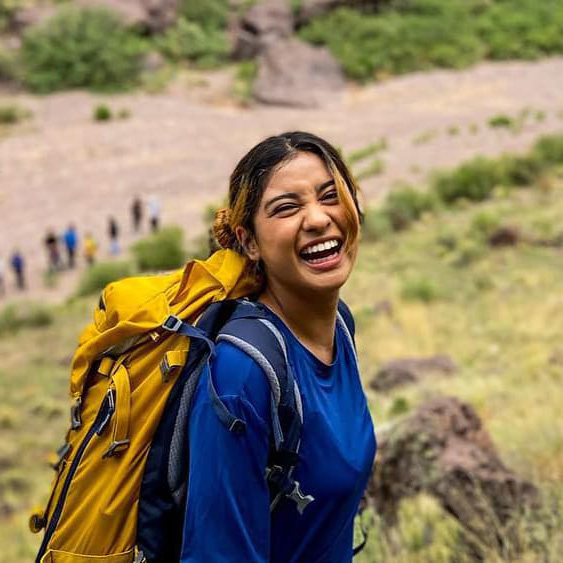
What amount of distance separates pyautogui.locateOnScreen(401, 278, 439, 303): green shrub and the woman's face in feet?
33.6

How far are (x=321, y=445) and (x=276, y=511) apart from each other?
0.17 metres

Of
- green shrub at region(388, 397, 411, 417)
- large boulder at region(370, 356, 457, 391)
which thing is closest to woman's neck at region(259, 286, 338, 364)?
green shrub at region(388, 397, 411, 417)

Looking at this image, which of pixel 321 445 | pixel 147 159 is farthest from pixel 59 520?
pixel 147 159

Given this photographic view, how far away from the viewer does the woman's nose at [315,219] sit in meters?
1.87

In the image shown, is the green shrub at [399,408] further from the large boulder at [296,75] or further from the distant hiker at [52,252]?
the large boulder at [296,75]

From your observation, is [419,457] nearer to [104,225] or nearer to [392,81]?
[104,225]

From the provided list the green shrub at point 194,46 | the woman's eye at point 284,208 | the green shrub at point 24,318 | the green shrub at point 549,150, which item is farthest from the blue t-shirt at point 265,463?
the green shrub at point 194,46

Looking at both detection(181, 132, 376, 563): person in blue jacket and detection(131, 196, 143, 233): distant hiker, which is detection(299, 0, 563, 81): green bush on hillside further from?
detection(181, 132, 376, 563): person in blue jacket

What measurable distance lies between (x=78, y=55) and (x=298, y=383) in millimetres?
32553

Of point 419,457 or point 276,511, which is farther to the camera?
point 419,457

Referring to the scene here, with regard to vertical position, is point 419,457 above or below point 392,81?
above

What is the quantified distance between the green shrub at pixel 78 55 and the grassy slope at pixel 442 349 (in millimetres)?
17637

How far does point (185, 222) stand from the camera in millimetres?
20734

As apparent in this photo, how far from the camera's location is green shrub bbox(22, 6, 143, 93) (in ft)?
105
